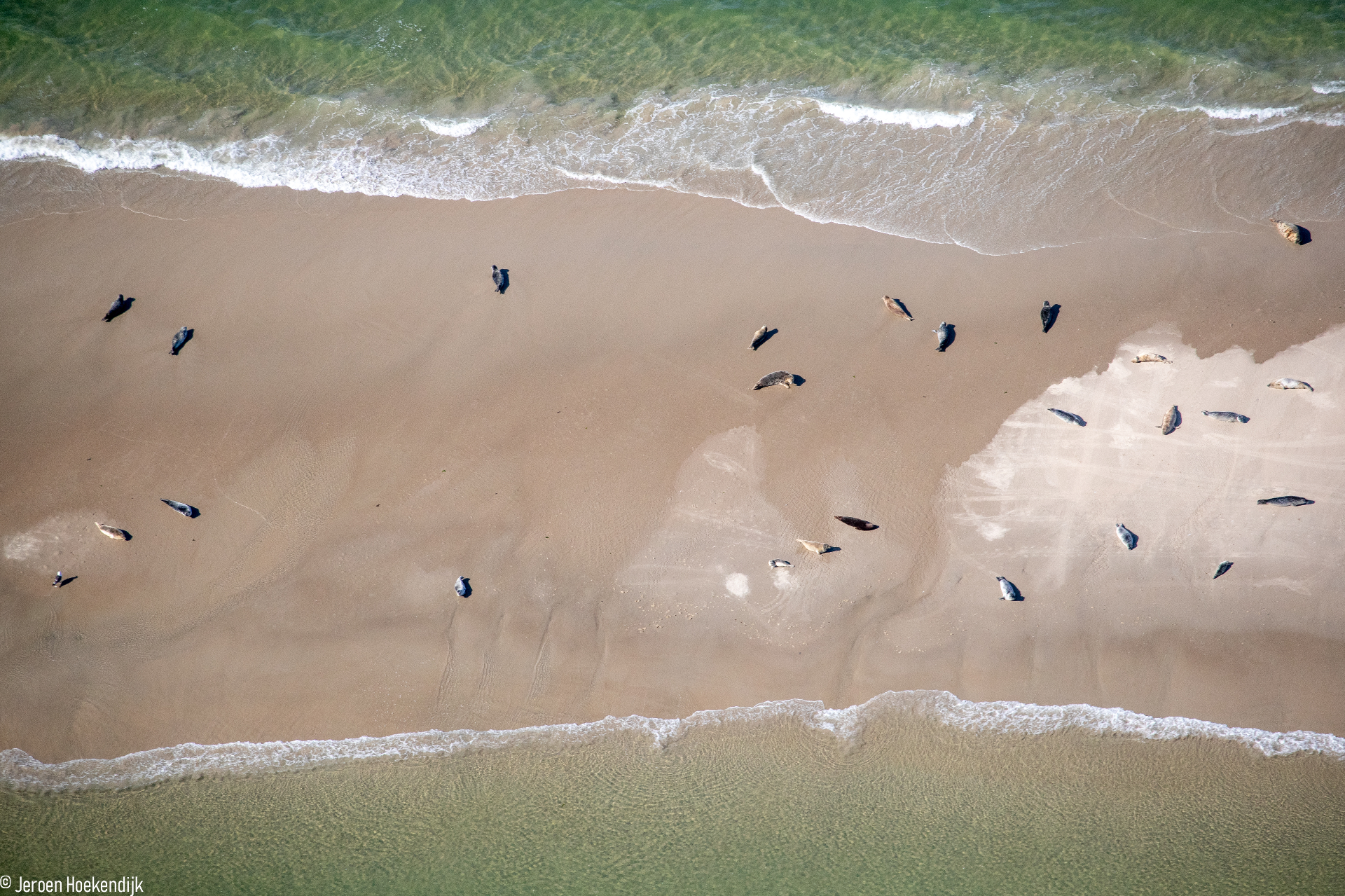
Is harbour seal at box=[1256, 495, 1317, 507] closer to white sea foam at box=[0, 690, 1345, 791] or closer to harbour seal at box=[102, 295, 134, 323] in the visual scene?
white sea foam at box=[0, 690, 1345, 791]

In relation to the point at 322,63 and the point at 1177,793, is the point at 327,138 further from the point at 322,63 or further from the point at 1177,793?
the point at 1177,793

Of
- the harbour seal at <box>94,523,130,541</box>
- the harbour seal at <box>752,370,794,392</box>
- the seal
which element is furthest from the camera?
the harbour seal at <box>752,370,794,392</box>

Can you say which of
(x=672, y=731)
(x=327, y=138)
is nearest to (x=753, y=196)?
(x=327, y=138)

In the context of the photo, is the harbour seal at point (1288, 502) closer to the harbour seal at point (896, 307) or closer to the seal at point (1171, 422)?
the seal at point (1171, 422)

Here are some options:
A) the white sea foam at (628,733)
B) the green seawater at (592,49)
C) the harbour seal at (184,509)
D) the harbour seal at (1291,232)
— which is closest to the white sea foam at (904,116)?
the green seawater at (592,49)

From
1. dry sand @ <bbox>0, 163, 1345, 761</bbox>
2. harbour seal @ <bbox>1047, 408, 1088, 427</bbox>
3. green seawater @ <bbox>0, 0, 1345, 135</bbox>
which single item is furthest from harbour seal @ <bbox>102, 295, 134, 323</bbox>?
harbour seal @ <bbox>1047, 408, 1088, 427</bbox>

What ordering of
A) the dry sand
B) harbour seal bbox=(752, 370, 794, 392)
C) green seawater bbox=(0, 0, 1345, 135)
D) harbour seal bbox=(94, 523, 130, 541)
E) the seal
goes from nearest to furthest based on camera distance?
1. the dry sand
2. harbour seal bbox=(94, 523, 130, 541)
3. the seal
4. harbour seal bbox=(752, 370, 794, 392)
5. green seawater bbox=(0, 0, 1345, 135)

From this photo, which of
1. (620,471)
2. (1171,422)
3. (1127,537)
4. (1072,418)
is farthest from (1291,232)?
(620,471)
